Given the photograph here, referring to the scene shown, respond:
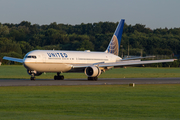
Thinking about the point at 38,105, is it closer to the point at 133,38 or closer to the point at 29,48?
the point at 29,48

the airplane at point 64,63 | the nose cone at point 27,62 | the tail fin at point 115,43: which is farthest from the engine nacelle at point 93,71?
the tail fin at point 115,43

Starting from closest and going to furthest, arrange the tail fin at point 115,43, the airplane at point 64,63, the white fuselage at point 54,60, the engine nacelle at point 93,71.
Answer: the white fuselage at point 54,60
the airplane at point 64,63
the engine nacelle at point 93,71
the tail fin at point 115,43

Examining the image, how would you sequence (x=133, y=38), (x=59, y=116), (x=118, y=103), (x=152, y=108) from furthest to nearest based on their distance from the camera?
(x=133, y=38)
(x=118, y=103)
(x=152, y=108)
(x=59, y=116)

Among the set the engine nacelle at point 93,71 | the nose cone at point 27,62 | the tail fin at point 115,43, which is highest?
the tail fin at point 115,43

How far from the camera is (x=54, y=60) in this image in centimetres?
4325

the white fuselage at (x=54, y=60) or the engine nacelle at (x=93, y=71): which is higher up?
the white fuselage at (x=54, y=60)

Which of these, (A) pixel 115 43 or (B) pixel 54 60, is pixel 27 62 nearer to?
(B) pixel 54 60

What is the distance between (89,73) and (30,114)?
2955cm

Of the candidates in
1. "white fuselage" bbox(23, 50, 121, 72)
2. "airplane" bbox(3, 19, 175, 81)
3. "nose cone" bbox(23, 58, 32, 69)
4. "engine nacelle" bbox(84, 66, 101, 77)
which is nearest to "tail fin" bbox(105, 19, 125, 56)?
"airplane" bbox(3, 19, 175, 81)

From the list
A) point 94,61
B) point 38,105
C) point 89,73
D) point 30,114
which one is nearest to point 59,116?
point 30,114

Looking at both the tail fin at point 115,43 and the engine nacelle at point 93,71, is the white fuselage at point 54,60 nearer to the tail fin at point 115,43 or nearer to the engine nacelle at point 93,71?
the engine nacelle at point 93,71

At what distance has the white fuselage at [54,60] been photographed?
41500 mm

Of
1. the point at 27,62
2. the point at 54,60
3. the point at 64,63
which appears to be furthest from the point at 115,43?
the point at 27,62

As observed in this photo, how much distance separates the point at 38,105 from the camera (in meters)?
18.1
